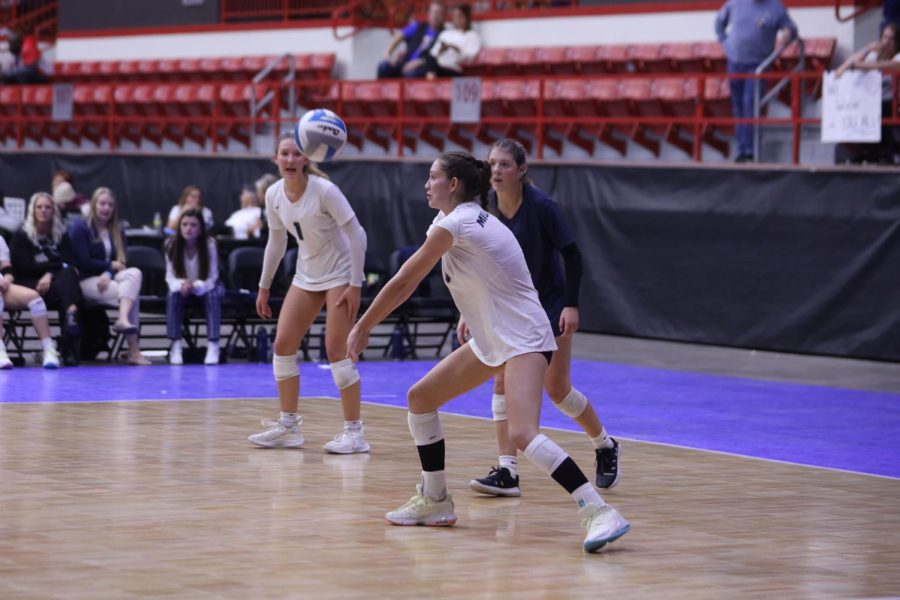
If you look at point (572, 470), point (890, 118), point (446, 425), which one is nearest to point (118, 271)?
point (446, 425)

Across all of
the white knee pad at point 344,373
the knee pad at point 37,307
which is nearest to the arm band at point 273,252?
the white knee pad at point 344,373

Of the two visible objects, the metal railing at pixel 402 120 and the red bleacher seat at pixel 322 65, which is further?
the red bleacher seat at pixel 322 65

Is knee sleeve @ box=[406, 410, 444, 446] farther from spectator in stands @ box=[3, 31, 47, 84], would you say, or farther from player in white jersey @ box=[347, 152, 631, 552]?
spectator in stands @ box=[3, 31, 47, 84]

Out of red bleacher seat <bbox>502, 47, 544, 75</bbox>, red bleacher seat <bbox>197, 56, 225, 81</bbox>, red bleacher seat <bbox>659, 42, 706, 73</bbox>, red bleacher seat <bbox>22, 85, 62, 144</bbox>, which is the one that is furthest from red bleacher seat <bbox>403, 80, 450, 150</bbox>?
red bleacher seat <bbox>22, 85, 62, 144</bbox>

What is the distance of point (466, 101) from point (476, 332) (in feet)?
43.2

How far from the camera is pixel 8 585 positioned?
6000mm

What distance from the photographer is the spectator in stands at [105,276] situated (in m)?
14.9

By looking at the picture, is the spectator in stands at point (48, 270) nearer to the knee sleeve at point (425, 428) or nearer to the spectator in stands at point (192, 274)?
the spectator in stands at point (192, 274)

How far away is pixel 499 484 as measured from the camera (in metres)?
8.46

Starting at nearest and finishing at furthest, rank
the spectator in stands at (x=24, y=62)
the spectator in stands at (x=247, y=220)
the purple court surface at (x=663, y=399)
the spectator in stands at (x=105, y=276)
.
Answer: the purple court surface at (x=663, y=399) → the spectator in stands at (x=105, y=276) → the spectator in stands at (x=247, y=220) → the spectator in stands at (x=24, y=62)

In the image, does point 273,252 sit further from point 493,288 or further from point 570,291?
point 493,288

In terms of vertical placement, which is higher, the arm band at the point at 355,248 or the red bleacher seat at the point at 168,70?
the red bleacher seat at the point at 168,70

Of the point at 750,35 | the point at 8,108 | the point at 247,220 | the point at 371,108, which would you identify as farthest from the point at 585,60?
the point at 8,108

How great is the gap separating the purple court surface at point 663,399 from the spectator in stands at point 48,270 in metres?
0.41
